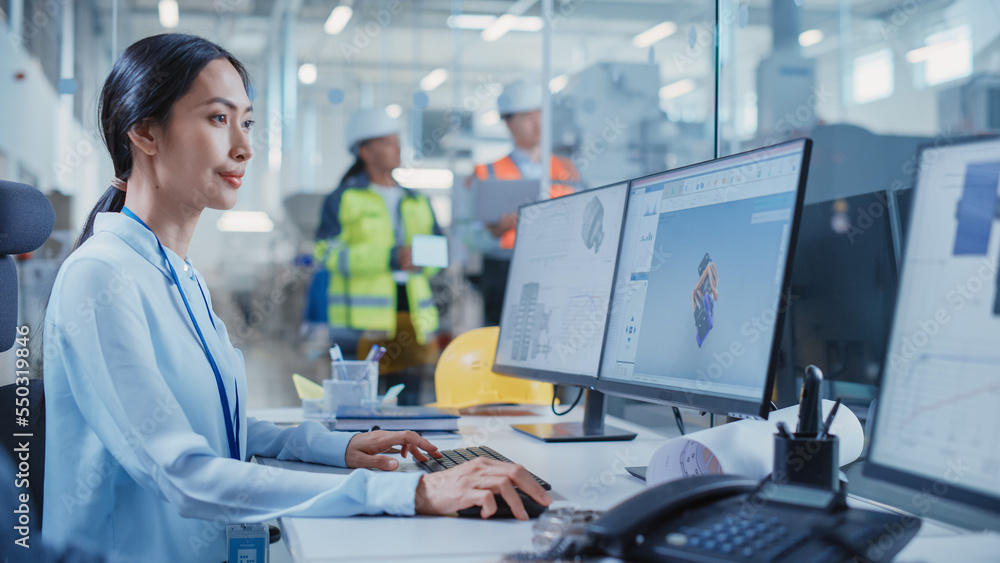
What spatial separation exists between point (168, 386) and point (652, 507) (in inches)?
26.2

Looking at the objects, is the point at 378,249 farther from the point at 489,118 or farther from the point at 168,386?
the point at 489,118

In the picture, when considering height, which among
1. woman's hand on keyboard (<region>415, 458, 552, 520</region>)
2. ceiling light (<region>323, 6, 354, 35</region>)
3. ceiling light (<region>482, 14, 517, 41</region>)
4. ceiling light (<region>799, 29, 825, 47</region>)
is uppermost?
ceiling light (<region>323, 6, 354, 35</region>)

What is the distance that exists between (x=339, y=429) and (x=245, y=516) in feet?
2.00

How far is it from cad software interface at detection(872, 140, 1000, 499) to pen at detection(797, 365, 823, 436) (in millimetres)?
128

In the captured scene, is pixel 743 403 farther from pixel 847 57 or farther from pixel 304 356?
pixel 304 356

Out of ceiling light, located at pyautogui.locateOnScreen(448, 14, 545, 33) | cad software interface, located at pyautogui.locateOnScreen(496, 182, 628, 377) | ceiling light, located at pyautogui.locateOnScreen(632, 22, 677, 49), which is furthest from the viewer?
ceiling light, located at pyautogui.locateOnScreen(448, 14, 545, 33)

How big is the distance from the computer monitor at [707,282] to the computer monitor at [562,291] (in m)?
0.06

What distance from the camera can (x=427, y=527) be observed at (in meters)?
0.94

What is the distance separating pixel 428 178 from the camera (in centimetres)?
774

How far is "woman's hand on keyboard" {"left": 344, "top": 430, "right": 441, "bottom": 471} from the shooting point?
1290mm

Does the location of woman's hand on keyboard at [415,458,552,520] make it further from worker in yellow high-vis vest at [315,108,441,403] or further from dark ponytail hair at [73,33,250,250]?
worker in yellow high-vis vest at [315,108,441,403]

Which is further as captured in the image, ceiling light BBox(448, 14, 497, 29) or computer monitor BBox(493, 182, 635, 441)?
ceiling light BBox(448, 14, 497, 29)

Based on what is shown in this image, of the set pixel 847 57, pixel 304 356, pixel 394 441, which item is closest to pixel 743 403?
pixel 394 441

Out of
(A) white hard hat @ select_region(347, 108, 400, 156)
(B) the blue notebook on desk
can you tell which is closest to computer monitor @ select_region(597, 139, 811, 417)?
(B) the blue notebook on desk
